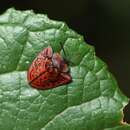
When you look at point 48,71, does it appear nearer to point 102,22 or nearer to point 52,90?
point 52,90

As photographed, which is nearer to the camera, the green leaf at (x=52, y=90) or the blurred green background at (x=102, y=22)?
the green leaf at (x=52, y=90)

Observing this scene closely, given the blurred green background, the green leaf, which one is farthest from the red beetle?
the blurred green background

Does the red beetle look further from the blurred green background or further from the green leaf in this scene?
the blurred green background

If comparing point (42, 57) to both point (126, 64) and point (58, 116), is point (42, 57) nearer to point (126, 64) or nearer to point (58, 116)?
point (58, 116)

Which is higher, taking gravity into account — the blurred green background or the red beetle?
the red beetle

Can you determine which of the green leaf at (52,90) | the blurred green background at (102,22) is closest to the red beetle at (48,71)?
the green leaf at (52,90)

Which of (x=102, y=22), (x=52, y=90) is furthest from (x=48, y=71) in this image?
(x=102, y=22)

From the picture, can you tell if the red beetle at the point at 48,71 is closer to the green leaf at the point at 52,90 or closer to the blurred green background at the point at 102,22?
the green leaf at the point at 52,90
